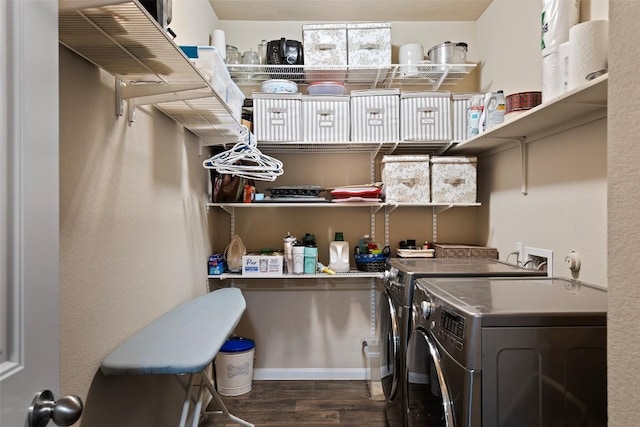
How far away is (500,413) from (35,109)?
48.0 inches

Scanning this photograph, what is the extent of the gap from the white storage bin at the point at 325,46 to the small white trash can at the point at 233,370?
6.49 feet

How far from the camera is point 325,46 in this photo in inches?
90.2

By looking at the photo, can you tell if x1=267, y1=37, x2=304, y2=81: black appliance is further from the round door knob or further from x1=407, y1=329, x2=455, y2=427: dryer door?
the round door knob

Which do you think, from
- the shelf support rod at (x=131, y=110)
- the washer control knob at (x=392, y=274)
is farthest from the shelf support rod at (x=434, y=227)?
the shelf support rod at (x=131, y=110)

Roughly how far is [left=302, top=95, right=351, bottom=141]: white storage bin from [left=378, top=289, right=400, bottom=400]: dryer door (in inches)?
42.2

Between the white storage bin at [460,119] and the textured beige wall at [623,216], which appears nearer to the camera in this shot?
the textured beige wall at [623,216]

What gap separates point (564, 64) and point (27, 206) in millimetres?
1671

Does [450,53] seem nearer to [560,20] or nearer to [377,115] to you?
[377,115]

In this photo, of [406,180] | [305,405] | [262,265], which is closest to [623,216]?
[406,180]

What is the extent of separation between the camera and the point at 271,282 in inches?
105

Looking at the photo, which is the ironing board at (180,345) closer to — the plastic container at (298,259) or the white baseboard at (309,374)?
the plastic container at (298,259)

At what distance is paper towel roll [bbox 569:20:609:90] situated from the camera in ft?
3.92

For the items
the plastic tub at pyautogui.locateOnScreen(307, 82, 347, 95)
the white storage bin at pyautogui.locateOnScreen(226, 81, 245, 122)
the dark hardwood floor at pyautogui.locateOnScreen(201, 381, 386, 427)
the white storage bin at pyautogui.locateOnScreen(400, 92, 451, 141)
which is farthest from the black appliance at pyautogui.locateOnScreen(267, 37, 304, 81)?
the dark hardwood floor at pyautogui.locateOnScreen(201, 381, 386, 427)

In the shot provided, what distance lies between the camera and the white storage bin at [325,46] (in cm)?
228
